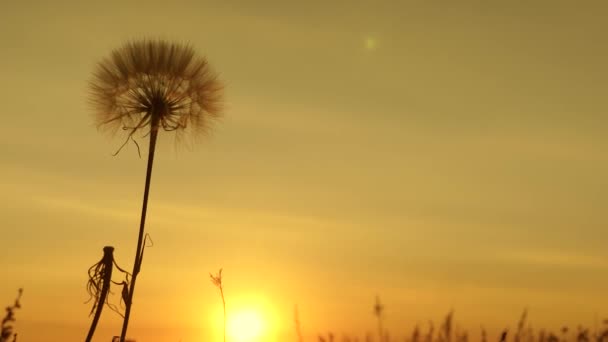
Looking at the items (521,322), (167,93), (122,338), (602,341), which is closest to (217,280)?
(122,338)

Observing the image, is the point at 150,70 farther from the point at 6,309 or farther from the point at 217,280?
the point at 6,309

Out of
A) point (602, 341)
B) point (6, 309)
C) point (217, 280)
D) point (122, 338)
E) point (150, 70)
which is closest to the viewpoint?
point (6, 309)

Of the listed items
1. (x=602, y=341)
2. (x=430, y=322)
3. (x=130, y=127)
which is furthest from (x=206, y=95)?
(x=602, y=341)

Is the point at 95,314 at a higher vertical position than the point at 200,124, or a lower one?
lower

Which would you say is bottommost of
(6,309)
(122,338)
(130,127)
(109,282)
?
(6,309)

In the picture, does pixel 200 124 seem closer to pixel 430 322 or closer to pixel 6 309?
pixel 430 322

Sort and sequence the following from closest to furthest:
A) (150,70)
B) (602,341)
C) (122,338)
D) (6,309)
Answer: (6,309)
(602,341)
(122,338)
(150,70)

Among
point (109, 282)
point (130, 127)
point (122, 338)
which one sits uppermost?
point (130, 127)

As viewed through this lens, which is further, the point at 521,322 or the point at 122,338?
the point at 122,338

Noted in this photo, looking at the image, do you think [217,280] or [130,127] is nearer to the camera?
[217,280]
